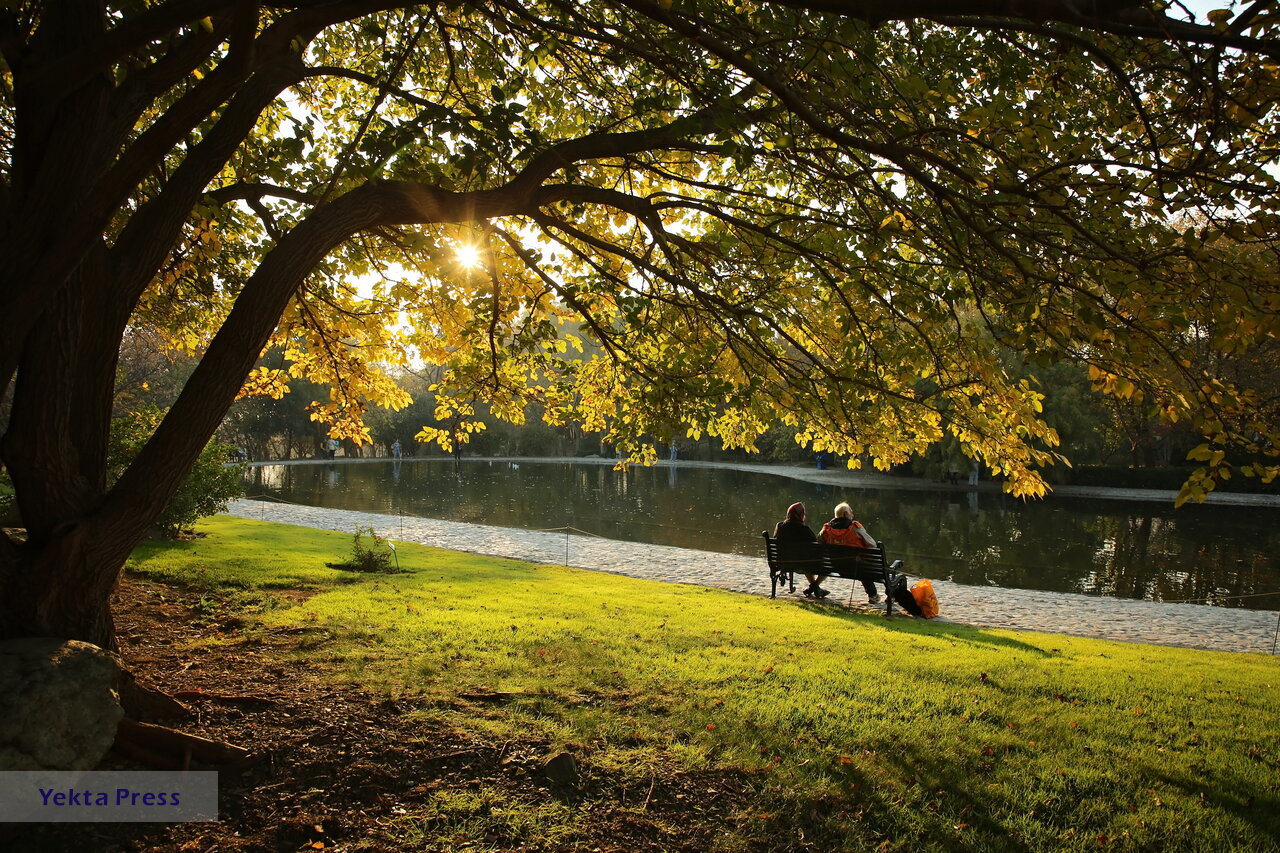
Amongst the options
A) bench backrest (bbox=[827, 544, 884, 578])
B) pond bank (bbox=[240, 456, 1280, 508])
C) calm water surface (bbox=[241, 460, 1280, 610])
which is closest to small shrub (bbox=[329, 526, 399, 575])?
bench backrest (bbox=[827, 544, 884, 578])

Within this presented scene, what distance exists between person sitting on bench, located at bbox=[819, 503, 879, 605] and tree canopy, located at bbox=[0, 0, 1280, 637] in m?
4.22

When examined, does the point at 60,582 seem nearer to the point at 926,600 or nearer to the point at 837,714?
the point at 837,714

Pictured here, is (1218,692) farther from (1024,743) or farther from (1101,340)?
(1101,340)

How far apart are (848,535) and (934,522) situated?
15.1 m

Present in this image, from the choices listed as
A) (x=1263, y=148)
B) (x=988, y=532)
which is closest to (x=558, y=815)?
(x=1263, y=148)

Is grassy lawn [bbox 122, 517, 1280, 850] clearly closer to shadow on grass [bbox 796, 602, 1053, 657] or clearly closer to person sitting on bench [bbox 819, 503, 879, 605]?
shadow on grass [bbox 796, 602, 1053, 657]

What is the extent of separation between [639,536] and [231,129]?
53.1ft

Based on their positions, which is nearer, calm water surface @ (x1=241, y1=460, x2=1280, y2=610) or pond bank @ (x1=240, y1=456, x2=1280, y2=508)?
calm water surface @ (x1=241, y1=460, x2=1280, y2=610)

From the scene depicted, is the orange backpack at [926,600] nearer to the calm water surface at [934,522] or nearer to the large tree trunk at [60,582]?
the calm water surface at [934,522]

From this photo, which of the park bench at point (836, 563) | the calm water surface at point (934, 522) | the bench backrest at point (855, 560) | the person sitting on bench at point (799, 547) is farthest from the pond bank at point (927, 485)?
the bench backrest at point (855, 560)

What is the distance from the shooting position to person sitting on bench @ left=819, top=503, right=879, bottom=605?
1056cm

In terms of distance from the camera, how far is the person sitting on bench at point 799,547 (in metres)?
10.8

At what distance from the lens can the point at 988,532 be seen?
21.6 meters

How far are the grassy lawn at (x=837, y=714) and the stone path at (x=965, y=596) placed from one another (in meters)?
1.79
